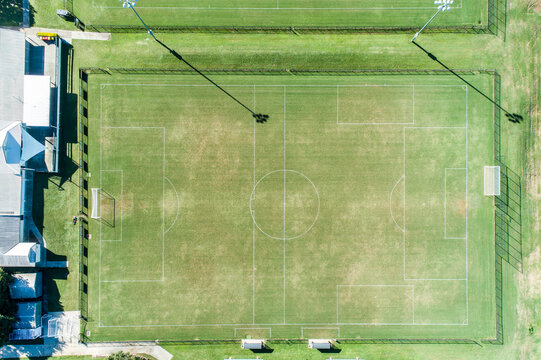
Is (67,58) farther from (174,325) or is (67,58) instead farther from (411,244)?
(411,244)

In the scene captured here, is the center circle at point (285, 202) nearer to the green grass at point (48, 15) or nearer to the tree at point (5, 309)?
the tree at point (5, 309)

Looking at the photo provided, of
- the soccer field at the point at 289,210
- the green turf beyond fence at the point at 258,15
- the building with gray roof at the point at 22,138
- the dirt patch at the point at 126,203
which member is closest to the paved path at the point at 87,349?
the soccer field at the point at 289,210

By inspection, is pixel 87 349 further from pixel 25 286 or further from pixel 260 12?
pixel 260 12

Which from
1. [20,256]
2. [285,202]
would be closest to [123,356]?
[20,256]

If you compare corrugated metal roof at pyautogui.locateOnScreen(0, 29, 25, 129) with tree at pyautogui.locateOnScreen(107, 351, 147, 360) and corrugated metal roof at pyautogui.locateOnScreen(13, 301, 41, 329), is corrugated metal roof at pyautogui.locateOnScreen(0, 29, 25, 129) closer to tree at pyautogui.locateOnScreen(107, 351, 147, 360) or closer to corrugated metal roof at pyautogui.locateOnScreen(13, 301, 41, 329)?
corrugated metal roof at pyautogui.locateOnScreen(13, 301, 41, 329)

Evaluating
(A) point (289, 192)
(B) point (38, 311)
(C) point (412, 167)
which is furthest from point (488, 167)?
(B) point (38, 311)

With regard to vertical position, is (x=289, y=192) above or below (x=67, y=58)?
below
